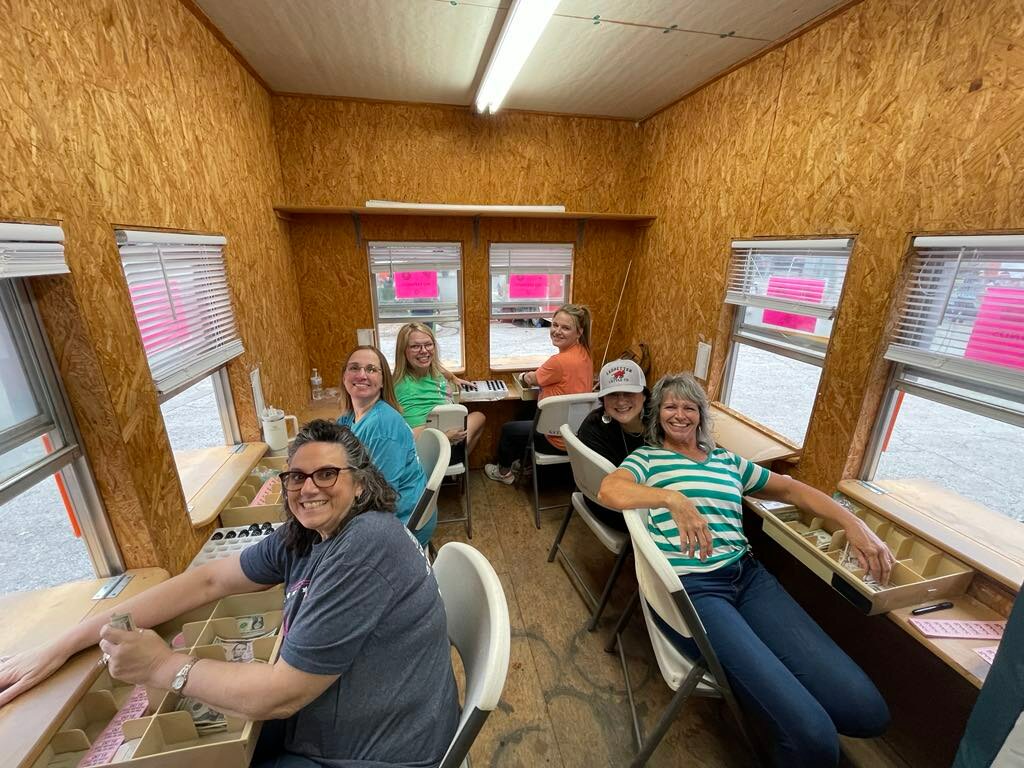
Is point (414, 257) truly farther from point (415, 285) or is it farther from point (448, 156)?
point (448, 156)

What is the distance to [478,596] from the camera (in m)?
1.02

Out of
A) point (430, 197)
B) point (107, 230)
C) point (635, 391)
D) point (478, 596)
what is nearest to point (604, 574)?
point (635, 391)

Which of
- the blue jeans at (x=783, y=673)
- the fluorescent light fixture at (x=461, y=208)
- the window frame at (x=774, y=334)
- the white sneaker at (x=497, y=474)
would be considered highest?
the fluorescent light fixture at (x=461, y=208)

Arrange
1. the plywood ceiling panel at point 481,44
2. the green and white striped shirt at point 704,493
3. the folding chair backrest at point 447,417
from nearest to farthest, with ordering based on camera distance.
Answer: the green and white striped shirt at point 704,493 → the plywood ceiling panel at point 481,44 → the folding chair backrest at point 447,417

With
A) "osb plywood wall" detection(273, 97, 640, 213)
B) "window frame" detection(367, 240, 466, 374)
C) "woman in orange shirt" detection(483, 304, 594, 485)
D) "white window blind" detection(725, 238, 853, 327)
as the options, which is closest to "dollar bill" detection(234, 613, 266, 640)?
"woman in orange shirt" detection(483, 304, 594, 485)

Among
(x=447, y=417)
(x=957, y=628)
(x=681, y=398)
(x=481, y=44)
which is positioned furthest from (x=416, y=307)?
(x=957, y=628)

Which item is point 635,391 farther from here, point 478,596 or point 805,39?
point 805,39

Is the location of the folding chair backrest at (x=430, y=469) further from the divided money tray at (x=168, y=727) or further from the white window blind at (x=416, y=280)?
the white window blind at (x=416, y=280)

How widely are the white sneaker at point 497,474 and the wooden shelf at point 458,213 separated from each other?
6.63 feet

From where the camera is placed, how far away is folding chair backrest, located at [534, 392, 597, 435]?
2.50 m

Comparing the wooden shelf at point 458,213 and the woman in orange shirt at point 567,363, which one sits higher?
the wooden shelf at point 458,213

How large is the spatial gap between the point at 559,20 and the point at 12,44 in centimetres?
187

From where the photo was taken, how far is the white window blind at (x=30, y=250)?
91 centimetres

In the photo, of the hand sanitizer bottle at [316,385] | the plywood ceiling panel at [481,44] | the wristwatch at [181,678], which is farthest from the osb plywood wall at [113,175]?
the hand sanitizer bottle at [316,385]
